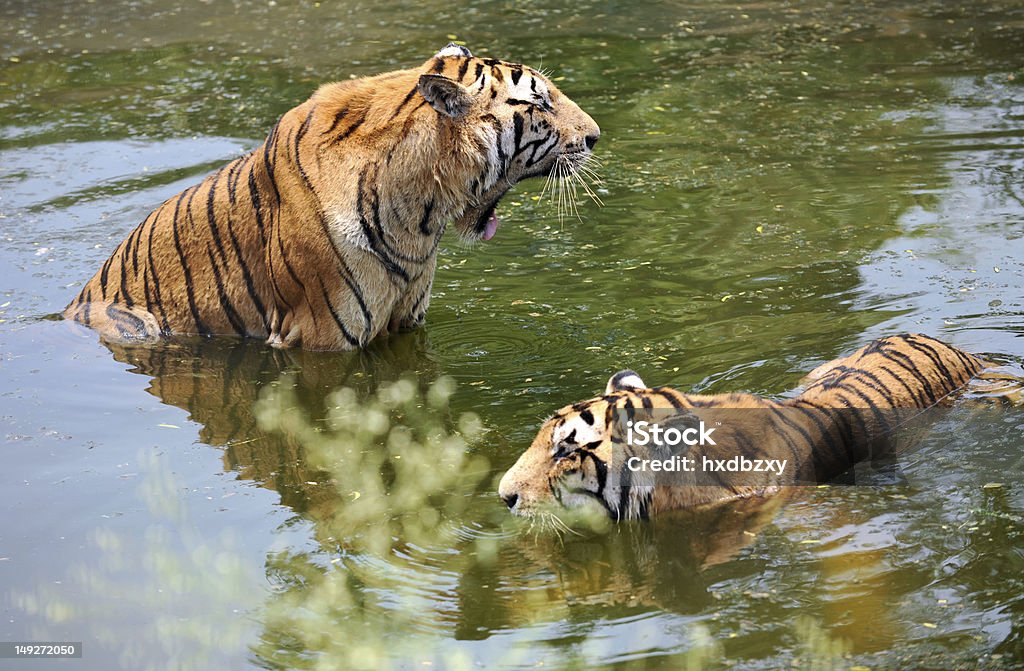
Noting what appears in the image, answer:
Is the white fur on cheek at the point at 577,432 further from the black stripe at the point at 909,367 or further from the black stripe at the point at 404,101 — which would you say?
the black stripe at the point at 404,101

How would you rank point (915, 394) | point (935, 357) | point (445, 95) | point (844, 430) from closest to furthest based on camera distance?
1. point (844, 430)
2. point (915, 394)
3. point (935, 357)
4. point (445, 95)

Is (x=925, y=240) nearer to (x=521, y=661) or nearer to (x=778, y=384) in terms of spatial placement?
(x=778, y=384)

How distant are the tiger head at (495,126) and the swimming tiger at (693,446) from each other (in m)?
1.38

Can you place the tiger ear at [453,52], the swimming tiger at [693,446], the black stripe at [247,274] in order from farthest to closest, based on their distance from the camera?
the black stripe at [247,274] → the tiger ear at [453,52] → the swimming tiger at [693,446]

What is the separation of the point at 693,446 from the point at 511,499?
23.9 inches

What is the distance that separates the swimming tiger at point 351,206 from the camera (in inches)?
204

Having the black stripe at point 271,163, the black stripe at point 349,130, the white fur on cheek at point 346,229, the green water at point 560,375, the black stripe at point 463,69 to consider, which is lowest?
the green water at point 560,375

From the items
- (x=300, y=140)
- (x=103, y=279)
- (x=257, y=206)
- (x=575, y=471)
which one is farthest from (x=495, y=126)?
(x=103, y=279)

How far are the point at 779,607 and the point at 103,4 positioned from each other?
1089cm

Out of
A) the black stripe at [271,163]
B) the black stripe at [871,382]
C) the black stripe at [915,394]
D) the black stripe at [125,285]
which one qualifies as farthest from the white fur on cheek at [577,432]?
the black stripe at [125,285]

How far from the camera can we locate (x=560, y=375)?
5379 millimetres

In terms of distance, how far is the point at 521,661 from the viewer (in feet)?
11.6

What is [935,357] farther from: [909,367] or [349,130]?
[349,130]

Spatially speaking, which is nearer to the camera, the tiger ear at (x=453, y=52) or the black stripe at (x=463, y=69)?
the black stripe at (x=463, y=69)
